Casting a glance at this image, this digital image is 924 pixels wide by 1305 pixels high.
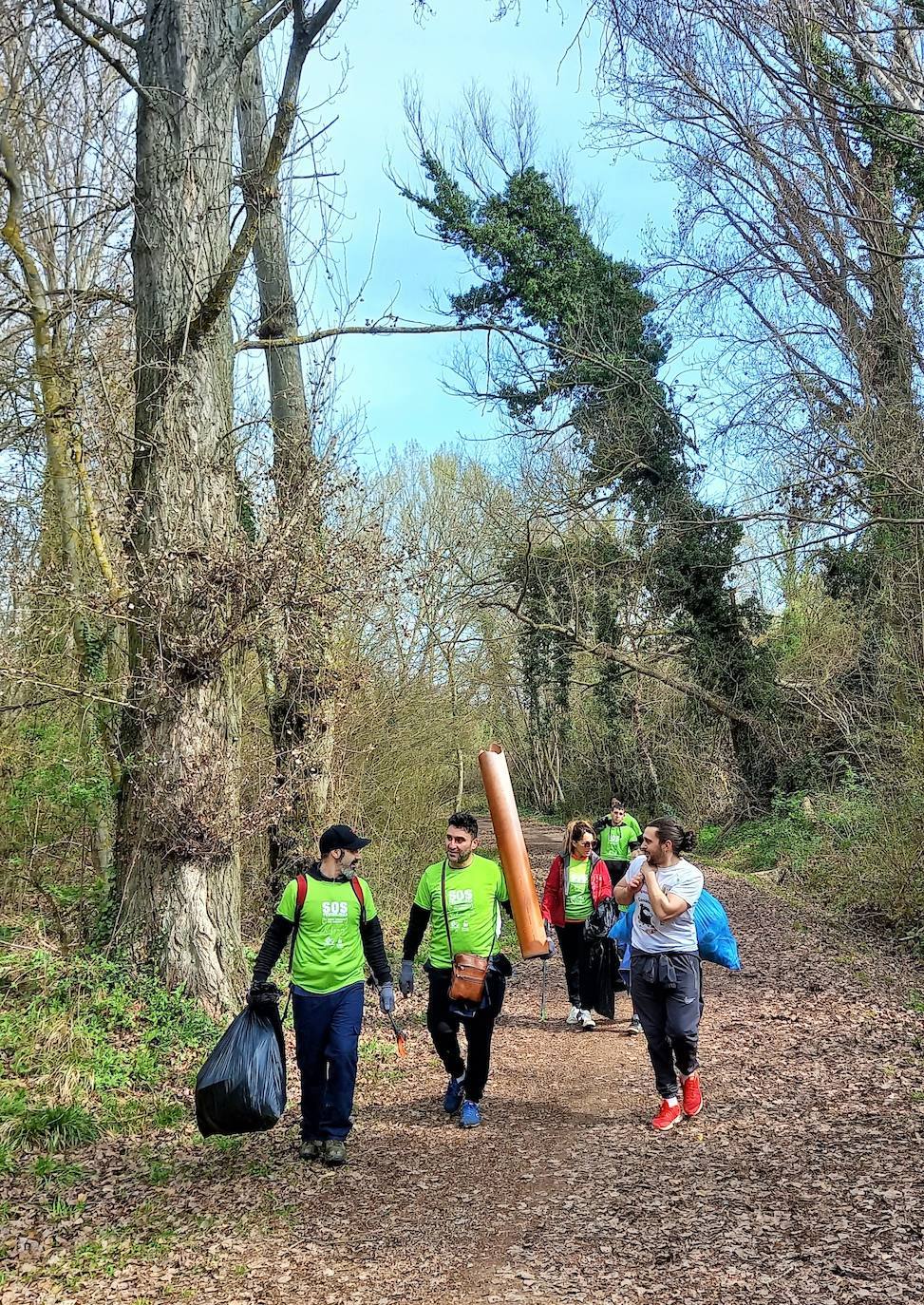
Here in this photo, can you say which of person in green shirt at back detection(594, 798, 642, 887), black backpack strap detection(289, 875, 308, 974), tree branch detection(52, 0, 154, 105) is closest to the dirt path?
black backpack strap detection(289, 875, 308, 974)

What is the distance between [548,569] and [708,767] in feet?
18.1

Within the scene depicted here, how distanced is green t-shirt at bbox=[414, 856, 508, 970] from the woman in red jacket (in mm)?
2762

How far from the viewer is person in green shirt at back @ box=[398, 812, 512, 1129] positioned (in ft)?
22.7

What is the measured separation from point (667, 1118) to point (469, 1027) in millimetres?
1347

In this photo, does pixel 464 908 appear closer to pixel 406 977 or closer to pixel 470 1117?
pixel 406 977

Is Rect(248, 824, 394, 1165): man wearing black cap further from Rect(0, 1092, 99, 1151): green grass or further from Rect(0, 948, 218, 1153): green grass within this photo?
Rect(0, 1092, 99, 1151): green grass

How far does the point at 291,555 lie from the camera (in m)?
8.55

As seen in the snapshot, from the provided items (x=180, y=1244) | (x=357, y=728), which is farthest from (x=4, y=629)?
(x=180, y=1244)

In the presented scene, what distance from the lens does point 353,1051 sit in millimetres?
6316

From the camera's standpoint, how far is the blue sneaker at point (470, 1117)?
6.93 m

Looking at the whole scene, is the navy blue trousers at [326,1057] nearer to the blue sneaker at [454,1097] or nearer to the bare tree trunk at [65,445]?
the blue sneaker at [454,1097]

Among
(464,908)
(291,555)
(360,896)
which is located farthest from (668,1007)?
(291,555)

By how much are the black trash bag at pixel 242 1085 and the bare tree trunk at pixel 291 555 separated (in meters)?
3.76

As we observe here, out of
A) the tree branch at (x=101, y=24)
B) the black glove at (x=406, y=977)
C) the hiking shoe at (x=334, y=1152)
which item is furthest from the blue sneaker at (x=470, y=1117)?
the tree branch at (x=101, y=24)
